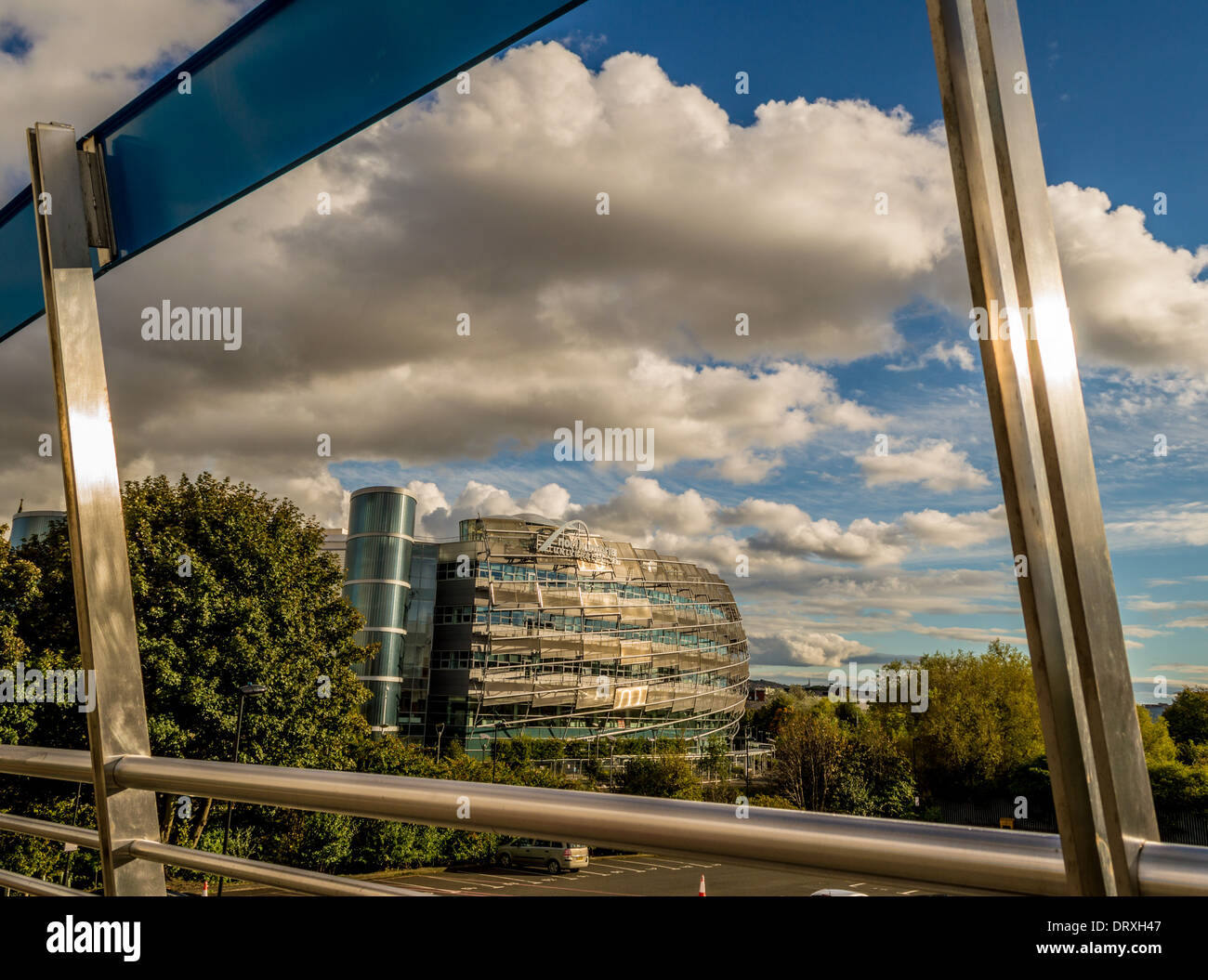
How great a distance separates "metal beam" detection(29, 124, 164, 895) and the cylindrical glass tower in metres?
45.5

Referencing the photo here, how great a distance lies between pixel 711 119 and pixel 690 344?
3067 centimetres

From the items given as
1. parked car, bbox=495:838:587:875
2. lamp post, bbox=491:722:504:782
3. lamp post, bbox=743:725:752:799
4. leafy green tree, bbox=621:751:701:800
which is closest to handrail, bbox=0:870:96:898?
parked car, bbox=495:838:587:875

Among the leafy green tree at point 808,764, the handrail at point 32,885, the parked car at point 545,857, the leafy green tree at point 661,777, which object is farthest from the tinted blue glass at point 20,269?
the leafy green tree at point 808,764

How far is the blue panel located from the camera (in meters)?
1.79

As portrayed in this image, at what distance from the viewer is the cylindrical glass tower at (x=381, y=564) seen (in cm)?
4597

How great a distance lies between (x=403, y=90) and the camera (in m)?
1.96

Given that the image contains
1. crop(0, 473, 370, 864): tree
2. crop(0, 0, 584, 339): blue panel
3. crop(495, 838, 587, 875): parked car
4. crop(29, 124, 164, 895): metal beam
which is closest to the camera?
crop(29, 124, 164, 895): metal beam

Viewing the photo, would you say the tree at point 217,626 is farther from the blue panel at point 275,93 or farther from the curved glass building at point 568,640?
the curved glass building at point 568,640

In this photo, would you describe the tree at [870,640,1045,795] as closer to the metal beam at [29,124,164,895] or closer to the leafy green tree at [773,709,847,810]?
the leafy green tree at [773,709,847,810]

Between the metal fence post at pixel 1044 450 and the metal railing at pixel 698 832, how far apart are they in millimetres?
32

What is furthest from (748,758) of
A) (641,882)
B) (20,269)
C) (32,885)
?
(32,885)

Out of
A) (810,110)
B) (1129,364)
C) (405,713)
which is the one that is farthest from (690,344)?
(1129,364)

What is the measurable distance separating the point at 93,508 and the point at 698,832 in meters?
1.59
